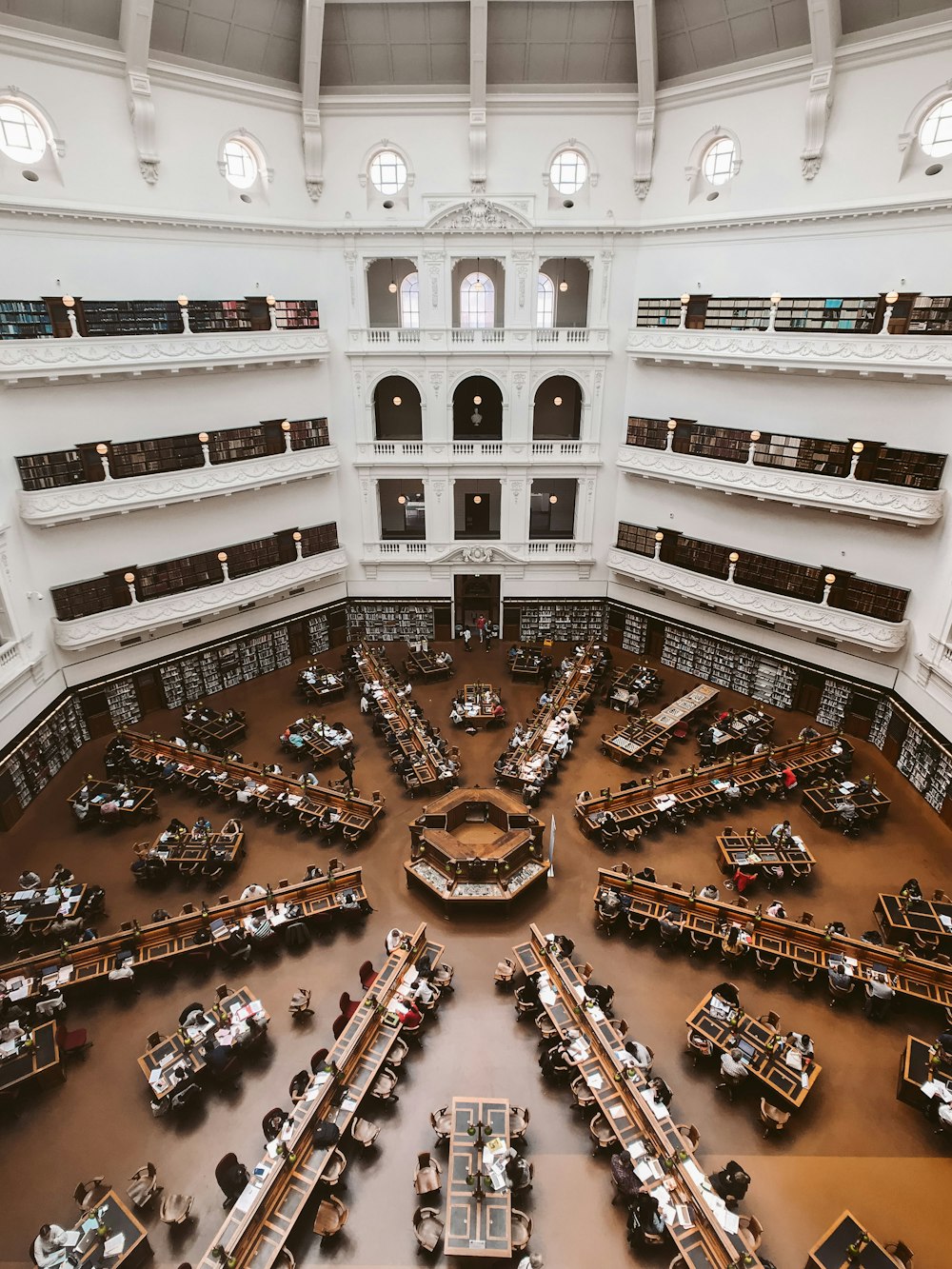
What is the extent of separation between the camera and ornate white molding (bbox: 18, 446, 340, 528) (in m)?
17.9

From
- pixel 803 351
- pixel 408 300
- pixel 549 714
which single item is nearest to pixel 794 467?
pixel 803 351

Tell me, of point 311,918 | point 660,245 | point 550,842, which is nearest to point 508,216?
point 660,245

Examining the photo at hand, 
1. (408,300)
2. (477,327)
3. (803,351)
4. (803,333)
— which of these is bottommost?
(803,351)

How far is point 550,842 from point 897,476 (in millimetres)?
12985

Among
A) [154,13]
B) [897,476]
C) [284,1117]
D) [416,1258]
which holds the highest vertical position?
[154,13]

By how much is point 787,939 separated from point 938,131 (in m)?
18.5

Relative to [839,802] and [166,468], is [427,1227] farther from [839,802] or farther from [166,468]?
[166,468]

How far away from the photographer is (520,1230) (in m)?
9.59

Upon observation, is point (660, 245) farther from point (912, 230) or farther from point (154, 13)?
point (154, 13)

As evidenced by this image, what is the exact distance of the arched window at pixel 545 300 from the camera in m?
27.4

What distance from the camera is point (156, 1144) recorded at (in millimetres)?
10977

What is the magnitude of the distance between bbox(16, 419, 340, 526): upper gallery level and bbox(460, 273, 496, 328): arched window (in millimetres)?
8705

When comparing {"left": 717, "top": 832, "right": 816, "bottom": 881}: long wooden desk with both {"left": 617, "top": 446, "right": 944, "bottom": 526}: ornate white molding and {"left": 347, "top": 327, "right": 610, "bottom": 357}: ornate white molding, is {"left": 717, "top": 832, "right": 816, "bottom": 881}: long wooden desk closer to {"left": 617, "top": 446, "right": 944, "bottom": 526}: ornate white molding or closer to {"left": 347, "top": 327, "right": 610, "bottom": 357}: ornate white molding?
{"left": 617, "top": 446, "right": 944, "bottom": 526}: ornate white molding

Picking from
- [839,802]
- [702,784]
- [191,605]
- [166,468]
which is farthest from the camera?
[191,605]
